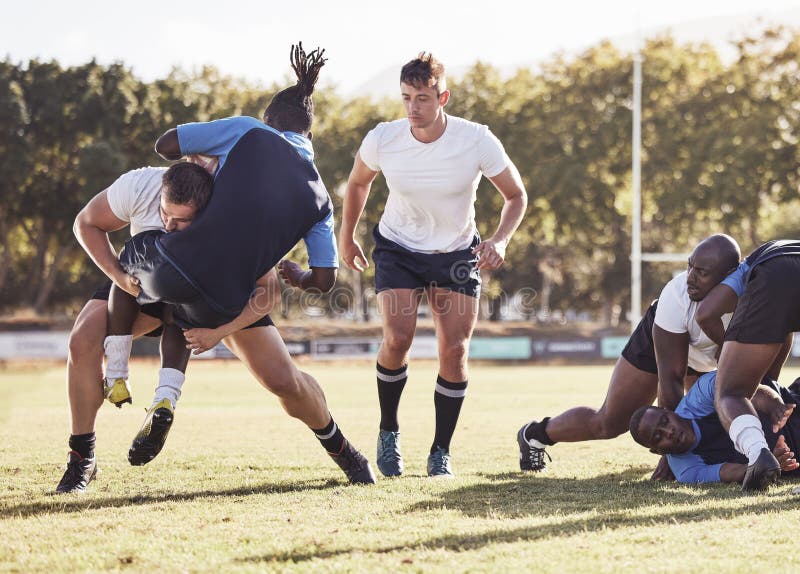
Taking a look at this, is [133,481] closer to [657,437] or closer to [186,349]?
[186,349]

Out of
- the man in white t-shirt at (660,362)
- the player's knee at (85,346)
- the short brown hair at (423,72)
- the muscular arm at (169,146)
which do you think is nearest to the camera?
the muscular arm at (169,146)

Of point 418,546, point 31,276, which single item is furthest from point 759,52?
point 418,546

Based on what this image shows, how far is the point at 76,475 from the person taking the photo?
6195mm

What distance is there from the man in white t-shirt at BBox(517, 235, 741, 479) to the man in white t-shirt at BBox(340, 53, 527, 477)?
69 cm

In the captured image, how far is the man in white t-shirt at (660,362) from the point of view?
21.2ft

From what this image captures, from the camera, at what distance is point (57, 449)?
8.85m

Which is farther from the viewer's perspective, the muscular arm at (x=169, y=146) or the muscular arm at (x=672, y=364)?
the muscular arm at (x=672, y=364)

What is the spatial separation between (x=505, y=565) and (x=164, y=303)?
9.56ft

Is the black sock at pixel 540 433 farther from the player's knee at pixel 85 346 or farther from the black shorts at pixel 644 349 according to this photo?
the player's knee at pixel 85 346

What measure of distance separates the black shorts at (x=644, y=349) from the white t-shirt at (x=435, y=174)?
1.26 m

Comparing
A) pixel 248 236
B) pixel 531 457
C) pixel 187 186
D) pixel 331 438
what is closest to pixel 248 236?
pixel 248 236

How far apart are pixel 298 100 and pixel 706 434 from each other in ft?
10.0

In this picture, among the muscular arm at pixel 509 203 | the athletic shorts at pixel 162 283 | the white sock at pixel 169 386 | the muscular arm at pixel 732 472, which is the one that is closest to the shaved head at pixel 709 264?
the muscular arm at pixel 732 472

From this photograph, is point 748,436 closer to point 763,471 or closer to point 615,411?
point 763,471
